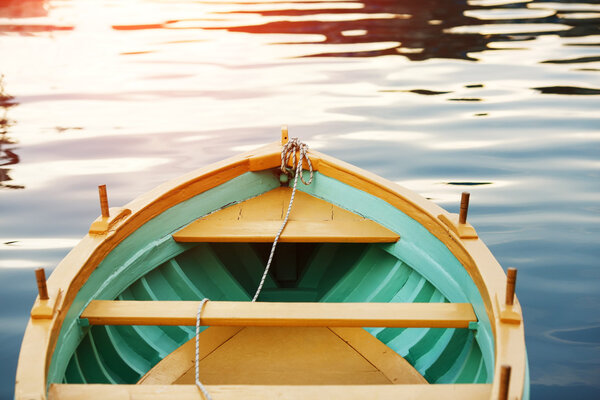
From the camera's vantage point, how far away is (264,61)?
12.0 metres

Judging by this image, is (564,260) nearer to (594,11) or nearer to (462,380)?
(462,380)

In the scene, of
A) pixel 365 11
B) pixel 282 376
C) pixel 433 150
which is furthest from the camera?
pixel 365 11

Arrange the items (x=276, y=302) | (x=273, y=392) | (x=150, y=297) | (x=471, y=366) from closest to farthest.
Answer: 1. (x=273, y=392)
2. (x=471, y=366)
3. (x=276, y=302)
4. (x=150, y=297)

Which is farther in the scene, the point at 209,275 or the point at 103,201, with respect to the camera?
the point at 209,275

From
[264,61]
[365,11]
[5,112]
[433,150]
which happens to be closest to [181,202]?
[433,150]

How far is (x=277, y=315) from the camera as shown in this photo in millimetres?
2393

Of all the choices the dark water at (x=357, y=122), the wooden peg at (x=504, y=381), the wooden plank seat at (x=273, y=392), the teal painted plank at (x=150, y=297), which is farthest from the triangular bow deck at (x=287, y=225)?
the wooden peg at (x=504, y=381)

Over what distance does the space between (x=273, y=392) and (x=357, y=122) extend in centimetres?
627

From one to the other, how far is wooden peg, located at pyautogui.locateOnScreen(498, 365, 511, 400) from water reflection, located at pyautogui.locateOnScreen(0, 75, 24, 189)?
556cm

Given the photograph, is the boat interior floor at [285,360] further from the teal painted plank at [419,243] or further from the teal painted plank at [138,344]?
the teal painted plank at [419,243]

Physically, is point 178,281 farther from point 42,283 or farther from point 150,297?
point 42,283

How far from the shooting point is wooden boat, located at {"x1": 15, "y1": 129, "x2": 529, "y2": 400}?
79.5 inches

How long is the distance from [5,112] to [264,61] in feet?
17.5

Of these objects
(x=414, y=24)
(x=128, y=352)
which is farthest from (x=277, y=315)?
(x=414, y=24)
